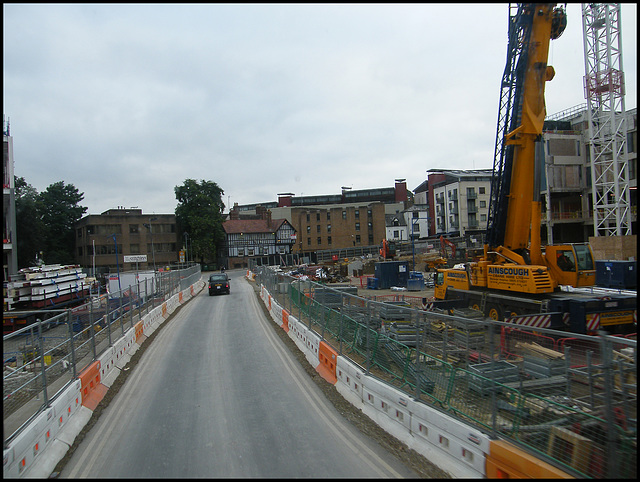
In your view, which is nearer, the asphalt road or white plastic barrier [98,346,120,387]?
the asphalt road

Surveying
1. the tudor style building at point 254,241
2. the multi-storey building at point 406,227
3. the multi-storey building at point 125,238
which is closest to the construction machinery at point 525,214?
the multi-storey building at point 125,238

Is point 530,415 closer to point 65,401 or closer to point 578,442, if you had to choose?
point 578,442

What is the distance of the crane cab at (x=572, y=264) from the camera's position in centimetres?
1413

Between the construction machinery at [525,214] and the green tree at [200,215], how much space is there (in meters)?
66.1

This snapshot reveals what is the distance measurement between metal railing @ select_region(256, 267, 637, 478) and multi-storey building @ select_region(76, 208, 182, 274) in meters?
70.3

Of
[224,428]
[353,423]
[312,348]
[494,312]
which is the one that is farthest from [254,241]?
[353,423]

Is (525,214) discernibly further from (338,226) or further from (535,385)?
(338,226)

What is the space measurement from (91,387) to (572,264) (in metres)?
14.4

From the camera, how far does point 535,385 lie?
16.7ft

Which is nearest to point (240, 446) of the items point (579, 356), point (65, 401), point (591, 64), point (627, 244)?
point (65, 401)

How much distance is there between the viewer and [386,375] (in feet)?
Result: 26.7

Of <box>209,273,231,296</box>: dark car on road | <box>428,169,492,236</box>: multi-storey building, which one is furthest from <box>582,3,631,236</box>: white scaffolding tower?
<box>209,273,231,296</box>: dark car on road

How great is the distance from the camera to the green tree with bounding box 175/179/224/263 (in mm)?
76688

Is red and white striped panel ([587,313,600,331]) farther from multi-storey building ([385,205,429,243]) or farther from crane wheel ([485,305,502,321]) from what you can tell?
multi-storey building ([385,205,429,243])
